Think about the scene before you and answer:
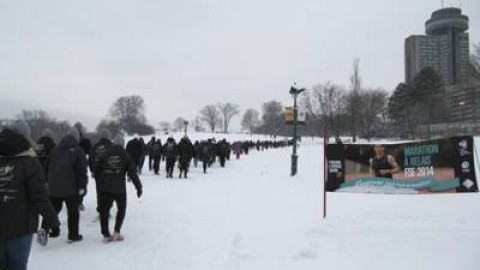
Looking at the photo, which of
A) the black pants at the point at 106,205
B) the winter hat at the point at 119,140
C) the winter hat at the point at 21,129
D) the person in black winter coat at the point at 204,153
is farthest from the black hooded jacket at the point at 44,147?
the person in black winter coat at the point at 204,153

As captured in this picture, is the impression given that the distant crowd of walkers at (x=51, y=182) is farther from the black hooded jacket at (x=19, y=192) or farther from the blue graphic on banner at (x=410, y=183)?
the blue graphic on banner at (x=410, y=183)

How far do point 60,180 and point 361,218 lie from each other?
5629 mm

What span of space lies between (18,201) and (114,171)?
3.36m

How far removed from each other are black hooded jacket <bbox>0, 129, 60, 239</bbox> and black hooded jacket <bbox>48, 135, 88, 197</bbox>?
10.6 ft

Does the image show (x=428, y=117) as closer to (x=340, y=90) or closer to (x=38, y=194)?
(x=340, y=90)

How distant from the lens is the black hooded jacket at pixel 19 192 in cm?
434

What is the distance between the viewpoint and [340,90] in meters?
106

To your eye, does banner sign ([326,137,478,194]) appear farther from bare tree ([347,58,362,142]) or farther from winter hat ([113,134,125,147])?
bare tree ([347,58,362,142])

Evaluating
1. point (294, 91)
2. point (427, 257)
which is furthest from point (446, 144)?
point (294, 91)

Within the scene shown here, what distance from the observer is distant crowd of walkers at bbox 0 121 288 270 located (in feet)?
14.4

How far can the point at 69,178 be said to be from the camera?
25.3 feet

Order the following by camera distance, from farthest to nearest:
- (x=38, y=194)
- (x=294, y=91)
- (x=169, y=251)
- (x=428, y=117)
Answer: (x=428, y=117) < (x=294, y=91) < (x=169, y=251) < (x=38, y=194)

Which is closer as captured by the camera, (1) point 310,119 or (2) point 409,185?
(2) point 409,185

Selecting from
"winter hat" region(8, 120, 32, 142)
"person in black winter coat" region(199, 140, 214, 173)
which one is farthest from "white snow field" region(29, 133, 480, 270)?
"person in black winter coat" region(199, 140, 214, 173)
